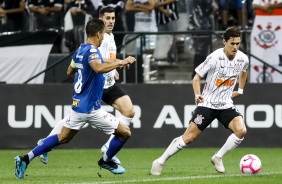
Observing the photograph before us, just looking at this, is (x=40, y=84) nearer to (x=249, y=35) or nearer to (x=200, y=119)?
(x=249, y=35)

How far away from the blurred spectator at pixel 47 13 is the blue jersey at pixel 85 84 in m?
7.19

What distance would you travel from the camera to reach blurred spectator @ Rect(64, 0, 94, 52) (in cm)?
1903

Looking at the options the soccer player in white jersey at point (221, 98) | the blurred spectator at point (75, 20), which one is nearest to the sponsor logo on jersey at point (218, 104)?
the soccer player in white jersey at point (221, 98)

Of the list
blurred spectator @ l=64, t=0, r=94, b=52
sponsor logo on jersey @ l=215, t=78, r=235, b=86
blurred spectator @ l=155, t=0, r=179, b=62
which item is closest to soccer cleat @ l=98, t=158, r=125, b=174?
sponsor logo on jersey @ l=215, t=78, r=235, b=86

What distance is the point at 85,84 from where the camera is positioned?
39.7ft

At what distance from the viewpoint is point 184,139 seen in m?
12.9

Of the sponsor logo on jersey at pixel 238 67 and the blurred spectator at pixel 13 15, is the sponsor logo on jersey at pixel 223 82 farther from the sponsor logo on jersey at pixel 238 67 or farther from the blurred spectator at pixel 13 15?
the blurred spectator at pixel 13 15

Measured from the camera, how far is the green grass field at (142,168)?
1188 cm

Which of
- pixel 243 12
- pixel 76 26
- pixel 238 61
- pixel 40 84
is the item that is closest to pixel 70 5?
pixel 76 26

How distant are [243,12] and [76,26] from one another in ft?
11.2

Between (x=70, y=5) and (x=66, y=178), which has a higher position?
(x=70, y=5)

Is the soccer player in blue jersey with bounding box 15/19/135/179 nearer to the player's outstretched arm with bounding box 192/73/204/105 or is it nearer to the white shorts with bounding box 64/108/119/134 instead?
the white shorts with bounding box 64/108/119/134

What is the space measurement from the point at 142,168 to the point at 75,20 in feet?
19.1

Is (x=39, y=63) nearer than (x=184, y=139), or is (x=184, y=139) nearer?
(x=184, y=139)
